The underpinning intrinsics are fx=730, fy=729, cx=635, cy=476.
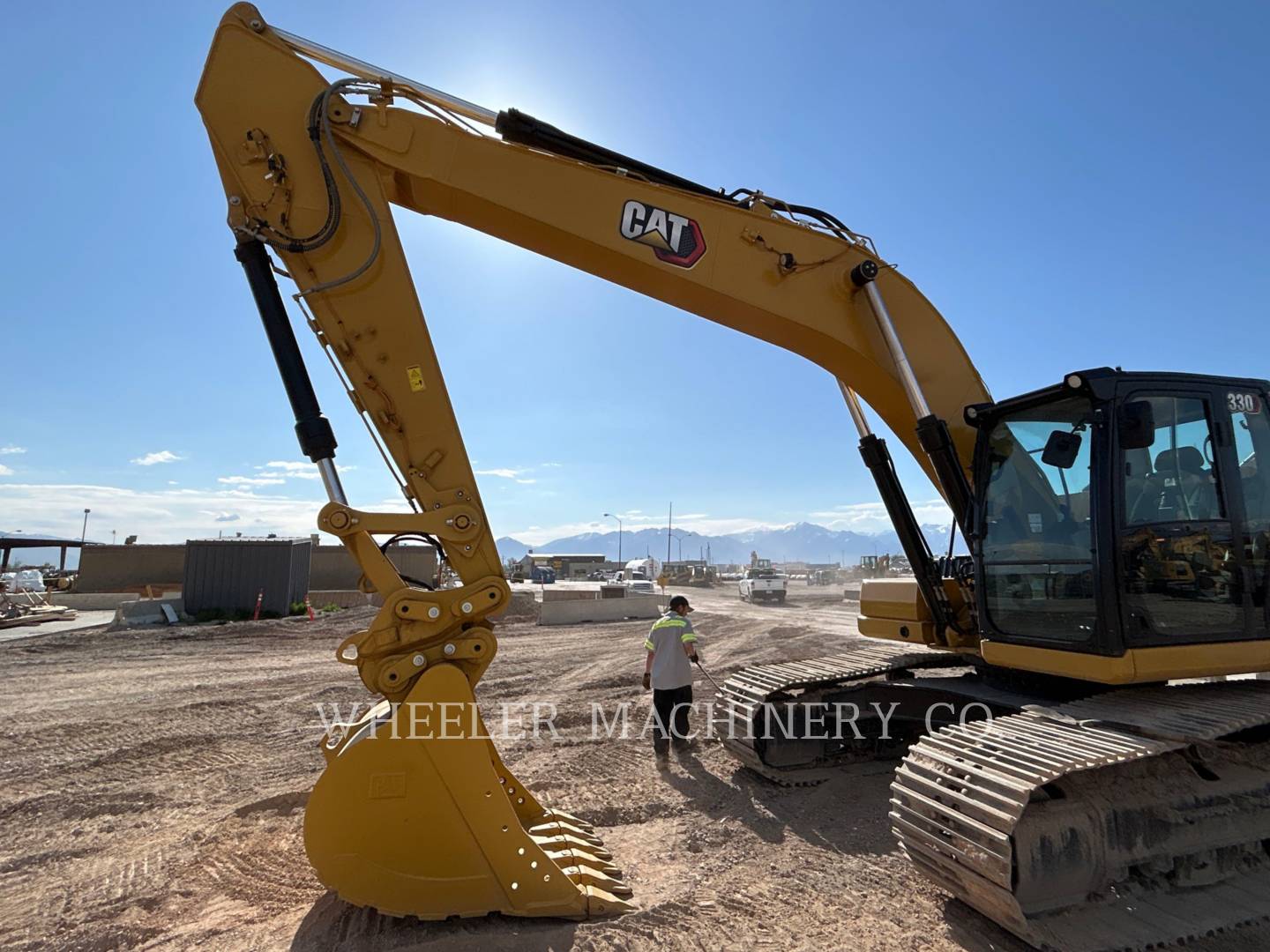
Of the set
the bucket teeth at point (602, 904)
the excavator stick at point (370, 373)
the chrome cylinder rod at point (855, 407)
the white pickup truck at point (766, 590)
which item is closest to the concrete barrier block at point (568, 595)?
the white pickup truck at point (766, 590)

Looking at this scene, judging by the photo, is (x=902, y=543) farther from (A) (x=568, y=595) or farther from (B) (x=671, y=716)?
(A) (x=568, y=595)

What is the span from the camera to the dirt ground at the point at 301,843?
365 cm

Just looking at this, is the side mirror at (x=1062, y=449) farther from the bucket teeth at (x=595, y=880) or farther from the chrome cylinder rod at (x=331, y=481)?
the chrome cylinder rod at (x=331, y=481)

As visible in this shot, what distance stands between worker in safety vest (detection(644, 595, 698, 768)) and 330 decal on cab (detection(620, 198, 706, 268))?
11.5ft

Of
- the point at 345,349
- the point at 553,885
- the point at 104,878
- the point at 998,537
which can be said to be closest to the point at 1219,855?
the point at 998,537

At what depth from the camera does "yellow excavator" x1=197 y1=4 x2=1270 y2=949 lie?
3.58 meters

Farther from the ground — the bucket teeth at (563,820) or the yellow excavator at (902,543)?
the yellow excavator at (902,543)

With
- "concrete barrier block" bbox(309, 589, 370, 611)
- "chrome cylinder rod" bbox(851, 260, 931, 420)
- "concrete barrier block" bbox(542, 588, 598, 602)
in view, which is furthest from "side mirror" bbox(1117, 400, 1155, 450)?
"concrete barrier block" bbox(309, 589, 370, 611)

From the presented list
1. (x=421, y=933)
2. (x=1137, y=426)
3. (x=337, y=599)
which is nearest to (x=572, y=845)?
(x=421, y=933)

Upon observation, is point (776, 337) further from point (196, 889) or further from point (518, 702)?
point (518, 702)

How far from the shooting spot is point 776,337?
17.7ft

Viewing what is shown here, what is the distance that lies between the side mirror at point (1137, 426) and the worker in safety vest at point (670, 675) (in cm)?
400

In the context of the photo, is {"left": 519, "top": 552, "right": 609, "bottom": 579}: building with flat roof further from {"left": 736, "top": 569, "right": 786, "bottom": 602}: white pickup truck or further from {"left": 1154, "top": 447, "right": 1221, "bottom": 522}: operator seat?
{"left": 1154, "top": 447, "right": 1221, "bottom": 522}: operator seat

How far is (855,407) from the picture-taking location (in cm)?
602
